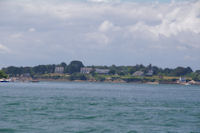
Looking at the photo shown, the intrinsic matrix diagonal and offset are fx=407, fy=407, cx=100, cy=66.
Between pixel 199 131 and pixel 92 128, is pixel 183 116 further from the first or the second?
pixel 92 128

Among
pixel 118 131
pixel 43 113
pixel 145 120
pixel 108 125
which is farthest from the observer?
pixel 43 113

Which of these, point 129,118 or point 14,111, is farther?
point 14,111

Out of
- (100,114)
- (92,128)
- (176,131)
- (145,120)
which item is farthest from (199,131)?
(100,114)

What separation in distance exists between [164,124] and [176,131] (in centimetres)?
359

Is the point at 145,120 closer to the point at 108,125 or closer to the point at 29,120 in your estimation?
the point at 108,125

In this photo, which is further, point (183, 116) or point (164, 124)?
point (183, 116)

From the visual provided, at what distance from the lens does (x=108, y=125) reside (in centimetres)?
3691

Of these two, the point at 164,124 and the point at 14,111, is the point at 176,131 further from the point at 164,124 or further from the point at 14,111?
the point at 14,111

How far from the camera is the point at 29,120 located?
128ft

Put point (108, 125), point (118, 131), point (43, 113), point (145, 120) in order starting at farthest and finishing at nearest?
point (43, 113) < point (145, 120) < point (108, 125) < point (118, 131)

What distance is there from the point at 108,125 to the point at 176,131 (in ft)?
20.1

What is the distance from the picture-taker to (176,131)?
34844 mm

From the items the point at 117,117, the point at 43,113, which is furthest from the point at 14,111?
the point at 117,117

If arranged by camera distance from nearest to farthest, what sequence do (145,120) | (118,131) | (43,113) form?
(118,131)
(145,120)
(43,113)
